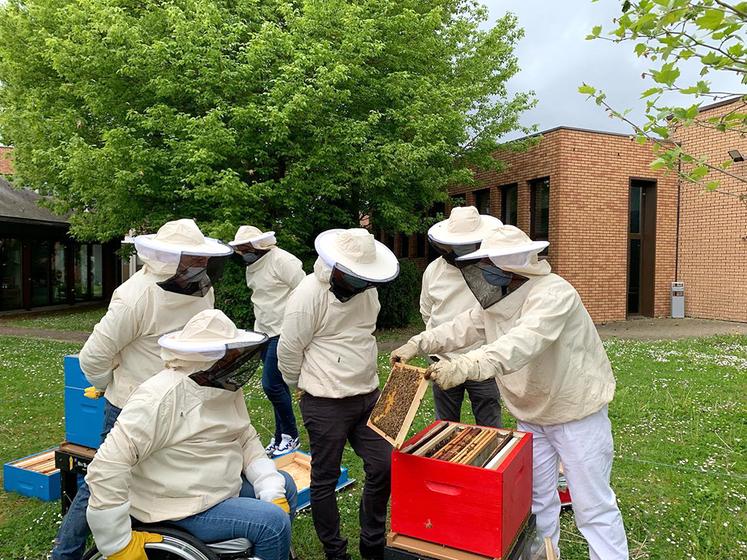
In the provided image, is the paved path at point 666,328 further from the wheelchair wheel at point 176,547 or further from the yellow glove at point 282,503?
the wheelchair wheel at point 176,547

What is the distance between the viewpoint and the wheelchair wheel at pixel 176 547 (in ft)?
7.73

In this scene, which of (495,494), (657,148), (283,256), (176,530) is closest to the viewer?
(495,494)

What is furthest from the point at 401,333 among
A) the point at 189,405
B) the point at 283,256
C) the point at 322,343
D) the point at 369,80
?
the point at 189,405

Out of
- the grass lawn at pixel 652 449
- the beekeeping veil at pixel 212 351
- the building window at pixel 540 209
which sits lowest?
the grass lawn at pixel 652 449

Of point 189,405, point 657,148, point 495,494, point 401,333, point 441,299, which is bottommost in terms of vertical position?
point 401,333

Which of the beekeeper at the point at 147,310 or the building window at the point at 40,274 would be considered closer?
the beekeeper at the point at 147,310

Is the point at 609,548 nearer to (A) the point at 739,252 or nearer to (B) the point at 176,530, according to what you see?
(B) the point at 176,530

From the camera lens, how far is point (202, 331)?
2.60m

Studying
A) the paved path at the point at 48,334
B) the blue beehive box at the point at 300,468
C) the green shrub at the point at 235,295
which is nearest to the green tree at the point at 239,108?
the green shrub at the point at 235,295

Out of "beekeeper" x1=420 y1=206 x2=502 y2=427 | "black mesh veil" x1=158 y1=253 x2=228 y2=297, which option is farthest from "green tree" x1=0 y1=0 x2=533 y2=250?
"black mesh veil" x1=158 y1=253 x2=228 y2=297

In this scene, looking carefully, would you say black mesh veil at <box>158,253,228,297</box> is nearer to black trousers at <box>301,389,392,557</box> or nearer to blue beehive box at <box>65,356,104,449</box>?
black trousers at <box>301,389,392,557</box>

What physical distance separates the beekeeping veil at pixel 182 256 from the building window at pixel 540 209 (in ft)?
41.0

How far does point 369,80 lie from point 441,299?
8.37 m

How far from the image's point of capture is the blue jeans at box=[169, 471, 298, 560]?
2.53 m
